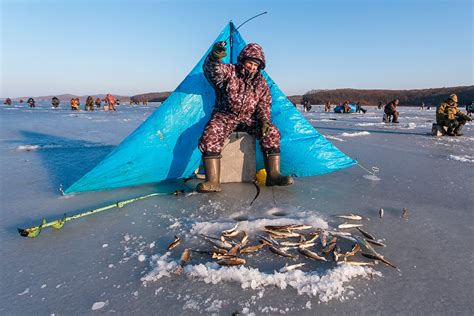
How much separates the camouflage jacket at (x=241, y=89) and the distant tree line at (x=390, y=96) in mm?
69640

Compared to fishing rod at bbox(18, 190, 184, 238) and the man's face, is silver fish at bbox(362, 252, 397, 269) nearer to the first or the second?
fishing rod at bbox(18, 190, 184, 238)

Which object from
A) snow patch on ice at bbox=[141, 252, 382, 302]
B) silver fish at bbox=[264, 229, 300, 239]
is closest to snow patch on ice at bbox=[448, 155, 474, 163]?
silver fish at bbox=[264, 229, 300, 239]

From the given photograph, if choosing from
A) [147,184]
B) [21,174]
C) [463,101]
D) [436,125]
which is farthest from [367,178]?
[463,101]

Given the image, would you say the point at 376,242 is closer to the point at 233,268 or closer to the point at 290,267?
the point at 290,267

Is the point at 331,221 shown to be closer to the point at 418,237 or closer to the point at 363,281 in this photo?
the point at 418,237

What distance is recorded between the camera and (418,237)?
7.26 feet

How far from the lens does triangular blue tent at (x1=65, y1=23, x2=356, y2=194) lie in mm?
3494

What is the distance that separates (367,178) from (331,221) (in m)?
1.89

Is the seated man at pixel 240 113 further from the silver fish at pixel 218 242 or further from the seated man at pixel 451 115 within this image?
the seated man at pixel 451 115

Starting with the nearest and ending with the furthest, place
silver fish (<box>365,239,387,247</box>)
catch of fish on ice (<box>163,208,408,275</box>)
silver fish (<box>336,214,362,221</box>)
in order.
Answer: catch of fish on ice (<box>163,208,408,275</box>), silver fish (<box>365,239,387,247</box>), silver fish (<box>336,214,362,221</box>)

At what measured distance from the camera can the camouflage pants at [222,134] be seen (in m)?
3.37

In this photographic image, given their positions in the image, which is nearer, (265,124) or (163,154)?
(265,124)

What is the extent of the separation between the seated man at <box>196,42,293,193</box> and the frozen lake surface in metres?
0.29

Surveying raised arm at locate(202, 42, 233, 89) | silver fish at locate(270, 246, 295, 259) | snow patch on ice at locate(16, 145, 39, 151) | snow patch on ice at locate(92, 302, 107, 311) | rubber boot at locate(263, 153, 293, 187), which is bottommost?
snow patch on ice at locate(92, 302, 107, 311)
